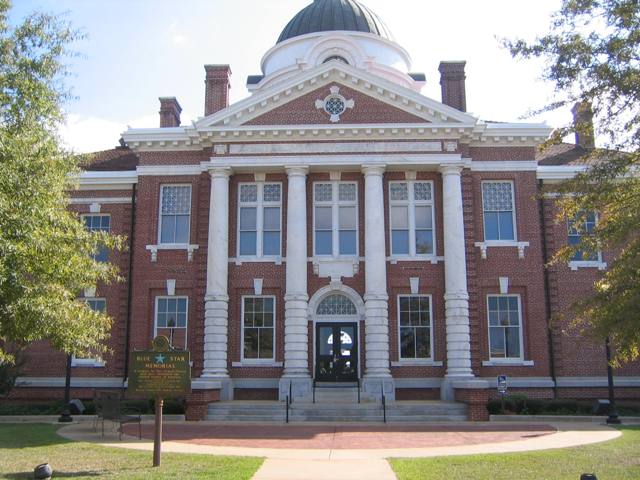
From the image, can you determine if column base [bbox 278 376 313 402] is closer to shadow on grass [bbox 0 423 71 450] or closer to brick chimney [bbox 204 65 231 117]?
shadow on grass [bbox 0 423 71 450]

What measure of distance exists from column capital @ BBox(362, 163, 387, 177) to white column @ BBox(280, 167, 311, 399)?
235cm

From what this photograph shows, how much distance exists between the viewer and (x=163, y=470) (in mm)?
11688

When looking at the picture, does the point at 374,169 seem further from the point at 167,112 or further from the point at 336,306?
the point at 167,112

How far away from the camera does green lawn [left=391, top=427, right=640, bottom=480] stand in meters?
11.2

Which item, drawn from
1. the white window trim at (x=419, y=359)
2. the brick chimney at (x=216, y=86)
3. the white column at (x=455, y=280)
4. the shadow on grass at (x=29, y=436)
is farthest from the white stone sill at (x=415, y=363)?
the brick chimney at (x=216, y=86)

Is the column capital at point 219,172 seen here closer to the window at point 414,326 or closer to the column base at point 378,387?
the window at point 414,326

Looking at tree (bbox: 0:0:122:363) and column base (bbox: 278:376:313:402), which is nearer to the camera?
tree (bbox: 0:0:122:363)

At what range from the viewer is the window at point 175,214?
26.9 metres

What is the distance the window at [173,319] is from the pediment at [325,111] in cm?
698

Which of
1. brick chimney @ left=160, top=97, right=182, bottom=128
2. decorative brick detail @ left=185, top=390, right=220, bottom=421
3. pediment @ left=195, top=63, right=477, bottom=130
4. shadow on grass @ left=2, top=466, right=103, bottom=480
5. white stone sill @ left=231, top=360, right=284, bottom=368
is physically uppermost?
brick chimney @ left=160, top=97, right=182, bottom=128

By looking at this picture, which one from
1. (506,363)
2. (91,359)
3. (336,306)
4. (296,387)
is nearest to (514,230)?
(506,363)

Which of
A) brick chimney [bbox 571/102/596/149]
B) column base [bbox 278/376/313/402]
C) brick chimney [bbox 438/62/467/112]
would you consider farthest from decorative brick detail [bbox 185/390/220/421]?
brick chimney [bbox 438/62/467/112]

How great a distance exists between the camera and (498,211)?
87.2ft

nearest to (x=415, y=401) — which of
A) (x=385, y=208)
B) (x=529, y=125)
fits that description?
(x=385, y=208)
